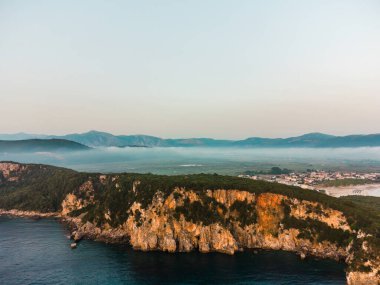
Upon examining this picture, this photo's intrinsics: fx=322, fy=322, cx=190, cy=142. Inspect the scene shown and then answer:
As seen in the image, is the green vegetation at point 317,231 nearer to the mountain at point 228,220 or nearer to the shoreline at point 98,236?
the mountain at point 228,220

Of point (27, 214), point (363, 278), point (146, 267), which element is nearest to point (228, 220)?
point (146, 267)

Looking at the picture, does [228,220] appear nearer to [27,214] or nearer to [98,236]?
[98,236]

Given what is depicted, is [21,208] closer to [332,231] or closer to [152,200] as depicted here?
[152,200]

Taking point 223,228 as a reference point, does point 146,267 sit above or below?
below

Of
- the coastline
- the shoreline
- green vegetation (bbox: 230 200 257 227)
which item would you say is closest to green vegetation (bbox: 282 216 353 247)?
the shoreline

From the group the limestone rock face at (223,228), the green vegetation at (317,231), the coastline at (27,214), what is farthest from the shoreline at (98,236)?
the green vegetation at (317,231)

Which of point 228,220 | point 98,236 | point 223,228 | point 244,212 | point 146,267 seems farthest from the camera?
point 98,236

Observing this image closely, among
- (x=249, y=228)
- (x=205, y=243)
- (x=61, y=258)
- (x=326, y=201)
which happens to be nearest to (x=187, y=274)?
(x=205, y=243)

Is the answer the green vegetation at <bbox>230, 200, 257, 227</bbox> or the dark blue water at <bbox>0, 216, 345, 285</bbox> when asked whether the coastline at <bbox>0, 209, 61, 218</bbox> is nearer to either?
the dark blue water at <bbox>0, 216, 345, 285</bbox>
